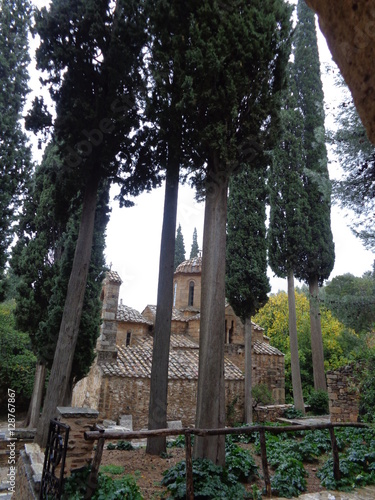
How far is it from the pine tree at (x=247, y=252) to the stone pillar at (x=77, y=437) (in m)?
9.33

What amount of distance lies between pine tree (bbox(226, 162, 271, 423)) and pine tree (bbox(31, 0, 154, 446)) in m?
6.55

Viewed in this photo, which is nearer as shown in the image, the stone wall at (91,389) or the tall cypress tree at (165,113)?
the tall cypress tree at (165,113)

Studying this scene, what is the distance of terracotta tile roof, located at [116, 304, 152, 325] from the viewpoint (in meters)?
16.8

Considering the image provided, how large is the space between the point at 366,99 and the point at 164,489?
16.8 feet

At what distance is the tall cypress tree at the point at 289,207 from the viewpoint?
14820 mm

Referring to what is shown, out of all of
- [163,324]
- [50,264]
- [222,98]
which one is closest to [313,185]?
[222,98]

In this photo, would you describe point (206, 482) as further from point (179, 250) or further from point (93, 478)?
point (179, 250)

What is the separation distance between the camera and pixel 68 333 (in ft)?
24.4

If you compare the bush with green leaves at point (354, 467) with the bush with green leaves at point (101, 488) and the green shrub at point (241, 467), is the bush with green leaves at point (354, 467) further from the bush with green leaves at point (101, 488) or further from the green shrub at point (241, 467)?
the bush with green leaves at point (101, 488)

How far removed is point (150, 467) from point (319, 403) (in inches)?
409

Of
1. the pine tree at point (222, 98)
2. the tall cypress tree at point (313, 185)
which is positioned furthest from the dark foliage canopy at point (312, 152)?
the pine tree at point (222, 98)

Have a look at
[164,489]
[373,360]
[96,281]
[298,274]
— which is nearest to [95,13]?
[96,281]

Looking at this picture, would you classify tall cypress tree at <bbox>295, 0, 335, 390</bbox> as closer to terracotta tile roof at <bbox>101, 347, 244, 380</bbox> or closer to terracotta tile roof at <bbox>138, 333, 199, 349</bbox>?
terracotta tile roof at <bbox>101, 347, 244, 380</bbox>

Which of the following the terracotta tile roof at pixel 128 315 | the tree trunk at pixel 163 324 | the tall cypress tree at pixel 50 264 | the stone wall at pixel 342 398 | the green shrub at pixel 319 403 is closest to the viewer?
the tree trunk at pixel 163 324
